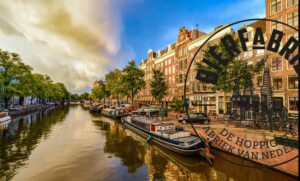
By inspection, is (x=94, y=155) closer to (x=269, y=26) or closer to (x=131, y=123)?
(x=131, y=123)

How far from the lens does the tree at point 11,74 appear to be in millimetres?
44625

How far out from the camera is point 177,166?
15.8 meters

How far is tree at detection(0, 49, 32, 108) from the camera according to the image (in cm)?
4462

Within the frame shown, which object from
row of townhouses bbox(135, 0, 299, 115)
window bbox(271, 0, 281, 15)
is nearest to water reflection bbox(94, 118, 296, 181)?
row of townhouses bbox(135, 0, 299, 115)

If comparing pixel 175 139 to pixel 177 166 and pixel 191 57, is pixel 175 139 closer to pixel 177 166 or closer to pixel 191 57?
pixel 177 166

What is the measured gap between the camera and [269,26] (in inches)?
824

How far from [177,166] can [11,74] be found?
5551 cm

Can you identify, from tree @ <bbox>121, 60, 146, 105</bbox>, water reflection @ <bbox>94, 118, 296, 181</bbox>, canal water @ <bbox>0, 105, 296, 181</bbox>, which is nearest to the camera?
water reflection @ <bbox>94, 118, 296, 181</bbox>

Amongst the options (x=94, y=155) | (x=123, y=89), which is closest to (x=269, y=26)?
(x=94, y=155)

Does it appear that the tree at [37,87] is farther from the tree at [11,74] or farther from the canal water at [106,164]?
the canal water at [106,164]

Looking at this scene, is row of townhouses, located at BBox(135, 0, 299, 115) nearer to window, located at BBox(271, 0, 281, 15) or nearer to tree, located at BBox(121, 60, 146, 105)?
window, located at BBox(271, 0, 281, 15)

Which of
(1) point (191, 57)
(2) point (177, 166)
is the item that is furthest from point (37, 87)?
(2) point (177, 166)

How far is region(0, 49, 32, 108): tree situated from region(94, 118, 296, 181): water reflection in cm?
4313

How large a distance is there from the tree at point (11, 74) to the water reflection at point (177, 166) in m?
43.1
